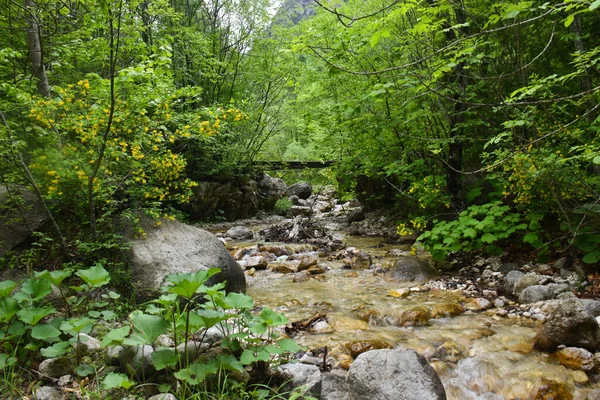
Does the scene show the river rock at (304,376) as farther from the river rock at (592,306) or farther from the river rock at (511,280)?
the river rock at (511,280)

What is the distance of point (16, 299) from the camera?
97.0 inches

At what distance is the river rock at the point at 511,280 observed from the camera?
16.8 feet

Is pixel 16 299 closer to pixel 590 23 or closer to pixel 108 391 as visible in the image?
pixel 108 391

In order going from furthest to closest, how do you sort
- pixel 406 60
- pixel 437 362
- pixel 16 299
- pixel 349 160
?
pixel 349 160
pixel 406 60
pixel 437 362
pixel 16 299

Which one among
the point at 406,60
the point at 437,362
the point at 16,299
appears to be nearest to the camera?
the point at 16,299

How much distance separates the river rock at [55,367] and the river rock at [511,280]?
5372 mm

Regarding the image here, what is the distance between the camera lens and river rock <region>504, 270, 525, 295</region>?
16.8 feet

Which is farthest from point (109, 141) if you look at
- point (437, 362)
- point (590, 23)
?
point (590, 23)

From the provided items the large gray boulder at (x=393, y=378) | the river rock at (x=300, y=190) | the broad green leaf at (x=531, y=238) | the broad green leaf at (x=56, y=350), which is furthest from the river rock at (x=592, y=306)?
the river rock at (x=300, y=190)

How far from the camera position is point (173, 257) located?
4.63 m

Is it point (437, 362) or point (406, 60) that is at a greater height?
point (406, 60)

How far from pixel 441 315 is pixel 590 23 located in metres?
5.61

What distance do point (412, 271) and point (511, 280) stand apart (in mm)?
1568

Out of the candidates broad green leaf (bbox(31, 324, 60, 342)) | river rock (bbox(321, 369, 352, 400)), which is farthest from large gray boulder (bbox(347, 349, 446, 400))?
broad green leaf (bbox(31, 324, 60, 342))
